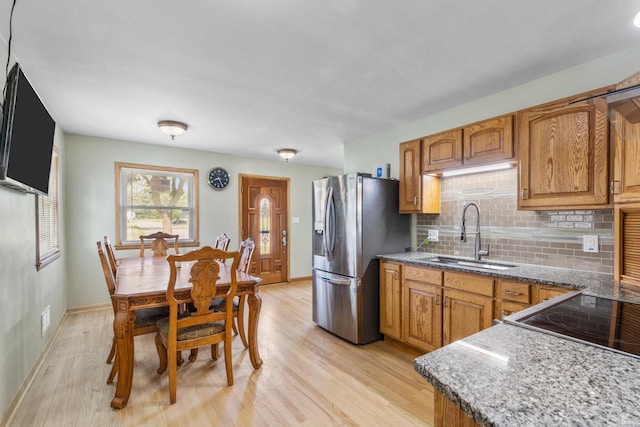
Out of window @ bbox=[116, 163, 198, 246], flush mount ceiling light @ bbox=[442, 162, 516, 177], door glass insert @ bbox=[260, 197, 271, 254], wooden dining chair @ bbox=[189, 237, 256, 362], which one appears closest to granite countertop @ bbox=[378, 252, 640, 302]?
flush mount ceiling light @ bbox=[442, 162, 516, 177]

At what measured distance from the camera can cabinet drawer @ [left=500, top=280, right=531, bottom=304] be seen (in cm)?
194

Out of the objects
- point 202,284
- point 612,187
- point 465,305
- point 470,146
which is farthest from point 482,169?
point 202,284

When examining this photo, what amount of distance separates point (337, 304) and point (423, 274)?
992mm

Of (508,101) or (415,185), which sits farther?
(415,185)

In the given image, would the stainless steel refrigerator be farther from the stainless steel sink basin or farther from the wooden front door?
the wooden front door

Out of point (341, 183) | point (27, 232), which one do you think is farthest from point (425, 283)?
point (27, 232)

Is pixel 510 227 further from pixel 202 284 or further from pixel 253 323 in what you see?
pixel 202 284

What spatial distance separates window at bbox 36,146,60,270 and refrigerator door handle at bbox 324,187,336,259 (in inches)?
102

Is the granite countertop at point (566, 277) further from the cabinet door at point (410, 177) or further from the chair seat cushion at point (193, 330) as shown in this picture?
the chair seat cushion at point (193, 330)

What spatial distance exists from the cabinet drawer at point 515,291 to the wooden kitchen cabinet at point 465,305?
0.08 meters

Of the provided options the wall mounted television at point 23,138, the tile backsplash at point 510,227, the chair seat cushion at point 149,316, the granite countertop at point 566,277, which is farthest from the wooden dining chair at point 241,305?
the tile backsplash at point 510,227

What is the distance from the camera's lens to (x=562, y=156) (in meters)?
2.00

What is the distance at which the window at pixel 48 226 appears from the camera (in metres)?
2.60

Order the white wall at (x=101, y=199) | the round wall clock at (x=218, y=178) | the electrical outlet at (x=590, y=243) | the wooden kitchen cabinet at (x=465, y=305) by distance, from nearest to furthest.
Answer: the electrical outlet at (x=590, y=243) < the wooden kitchen cabinet at (x=465, y=305) < the white wall at (x=101, y=199) < the round wall clock at (x=218, y=178)
